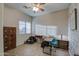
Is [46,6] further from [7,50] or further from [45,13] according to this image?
[7,50]

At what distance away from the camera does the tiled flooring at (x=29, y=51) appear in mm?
2250

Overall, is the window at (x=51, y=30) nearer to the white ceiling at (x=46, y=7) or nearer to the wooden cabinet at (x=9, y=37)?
the white ceiling at (x=46, y=7)

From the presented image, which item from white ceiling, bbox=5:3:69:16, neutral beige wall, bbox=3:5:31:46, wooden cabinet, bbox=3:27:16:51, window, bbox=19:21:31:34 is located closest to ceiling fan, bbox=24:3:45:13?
white ceiling, bbox=5:3:69:16

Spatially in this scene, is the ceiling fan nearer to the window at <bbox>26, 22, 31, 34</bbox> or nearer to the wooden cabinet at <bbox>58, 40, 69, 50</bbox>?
the window at <bbox>26, 22, 31, 34</bbox>

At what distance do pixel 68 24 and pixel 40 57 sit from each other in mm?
765

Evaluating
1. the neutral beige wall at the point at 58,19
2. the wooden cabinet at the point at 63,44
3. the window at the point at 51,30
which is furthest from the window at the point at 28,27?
the wooden cabinet at the point at 63,44

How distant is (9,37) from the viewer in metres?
2.31

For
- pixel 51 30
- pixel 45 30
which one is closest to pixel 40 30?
pixel 45 30

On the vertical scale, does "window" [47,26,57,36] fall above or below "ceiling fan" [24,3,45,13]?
below

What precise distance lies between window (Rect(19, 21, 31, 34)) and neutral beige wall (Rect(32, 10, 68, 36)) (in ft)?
0.47

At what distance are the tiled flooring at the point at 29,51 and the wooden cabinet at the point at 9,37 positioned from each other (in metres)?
0.09

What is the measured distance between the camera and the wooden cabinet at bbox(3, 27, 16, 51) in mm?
2271

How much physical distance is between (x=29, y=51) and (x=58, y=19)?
77 cm

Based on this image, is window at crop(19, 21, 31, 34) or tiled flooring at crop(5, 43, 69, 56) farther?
window at crop(19, 21, 31, 34)
